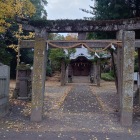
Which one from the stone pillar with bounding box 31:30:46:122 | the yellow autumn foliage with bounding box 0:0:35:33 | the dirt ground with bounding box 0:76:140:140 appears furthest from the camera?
the yellow autumn foliage with bounding box 0:0:35:33

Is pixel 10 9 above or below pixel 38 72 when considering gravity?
above

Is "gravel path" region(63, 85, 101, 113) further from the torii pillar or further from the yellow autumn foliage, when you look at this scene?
Answer: the yellow autumn foliage

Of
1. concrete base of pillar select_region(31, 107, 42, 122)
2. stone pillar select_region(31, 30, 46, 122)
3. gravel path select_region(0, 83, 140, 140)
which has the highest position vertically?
stone pillar select_region(31, 30, 46, 122)

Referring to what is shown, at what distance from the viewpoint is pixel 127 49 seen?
375 inches

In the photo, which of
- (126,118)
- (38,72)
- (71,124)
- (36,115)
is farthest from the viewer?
(38,72)

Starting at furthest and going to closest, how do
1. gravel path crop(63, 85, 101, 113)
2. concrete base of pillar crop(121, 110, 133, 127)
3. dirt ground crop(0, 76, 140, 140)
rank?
gravel path crop(63, 85, 101, 113) → concrete base of pillar crop(121, 110, 133, 127) → dirt ground crop(0, 76, 140, 140)

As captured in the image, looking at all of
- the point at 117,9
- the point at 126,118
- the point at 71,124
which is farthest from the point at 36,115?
the point at 117,9

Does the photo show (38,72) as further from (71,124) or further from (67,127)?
(67,127)

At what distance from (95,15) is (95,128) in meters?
8.96

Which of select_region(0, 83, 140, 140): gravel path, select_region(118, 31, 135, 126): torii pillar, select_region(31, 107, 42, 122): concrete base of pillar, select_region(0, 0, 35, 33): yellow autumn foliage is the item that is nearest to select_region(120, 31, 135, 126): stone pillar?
select_region(118, 31, 135, 126): torii pillar

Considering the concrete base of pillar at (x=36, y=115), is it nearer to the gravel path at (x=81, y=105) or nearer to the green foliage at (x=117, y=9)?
the gravel path at (x=81, y=105)

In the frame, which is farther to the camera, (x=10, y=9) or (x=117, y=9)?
(x=117, y=9)

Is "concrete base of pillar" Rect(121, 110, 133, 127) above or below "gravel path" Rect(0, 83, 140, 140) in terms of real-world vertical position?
above

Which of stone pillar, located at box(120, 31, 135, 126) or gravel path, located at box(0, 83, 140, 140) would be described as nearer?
gravel path, located at box(0, 83, 140, 140)
